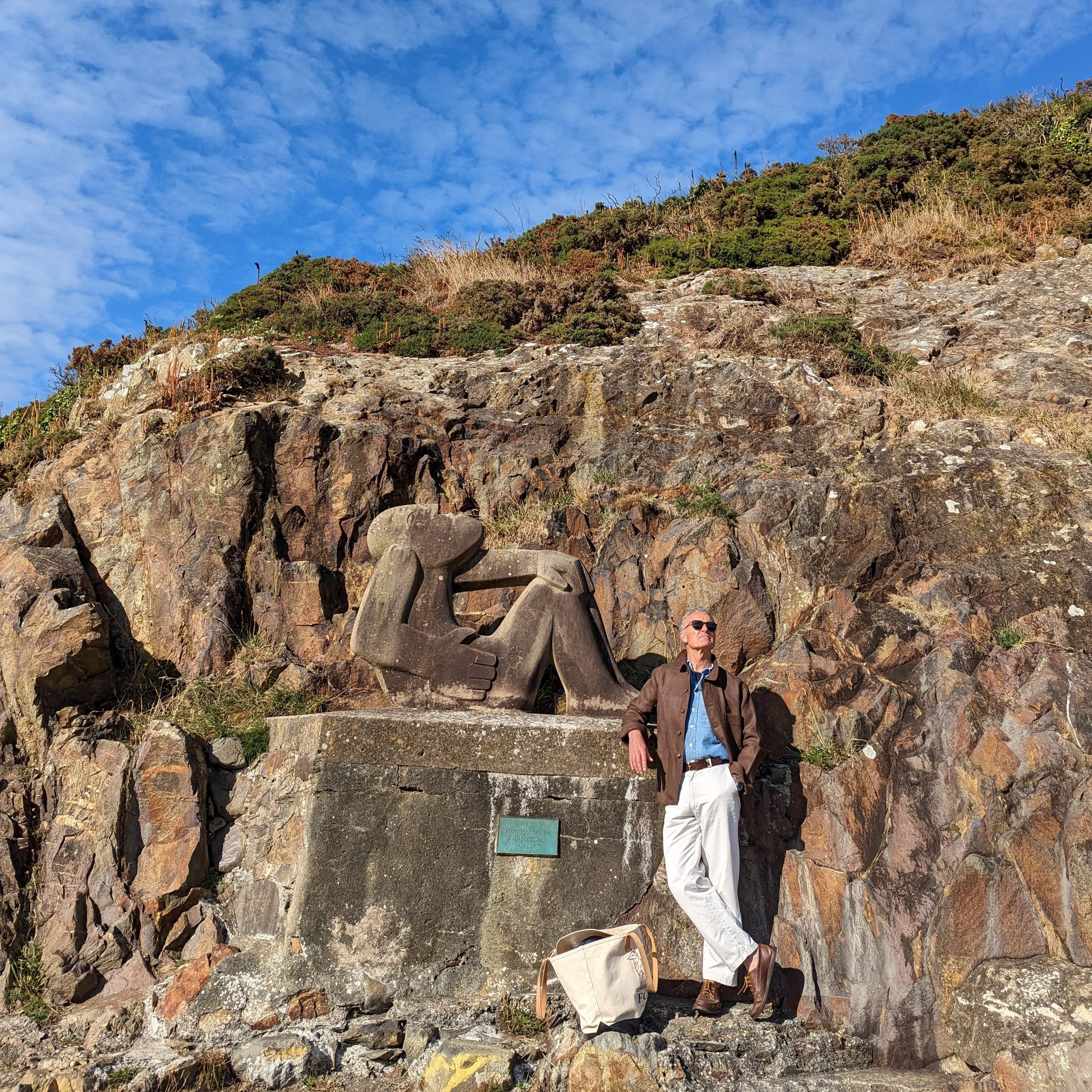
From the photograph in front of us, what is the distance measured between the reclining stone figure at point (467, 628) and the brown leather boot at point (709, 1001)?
6.27ft

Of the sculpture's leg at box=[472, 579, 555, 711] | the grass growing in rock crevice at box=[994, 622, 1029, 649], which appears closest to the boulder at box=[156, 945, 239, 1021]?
the sculpture's leg at box=[472, 579, 555, 711]

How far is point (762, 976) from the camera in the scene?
454cm

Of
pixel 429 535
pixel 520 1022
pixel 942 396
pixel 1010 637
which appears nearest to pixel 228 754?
pixel 429 535

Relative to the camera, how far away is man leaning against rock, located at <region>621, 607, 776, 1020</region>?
457cm

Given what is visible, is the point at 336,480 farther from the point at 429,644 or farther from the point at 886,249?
the point at 886,249

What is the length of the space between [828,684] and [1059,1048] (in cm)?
240

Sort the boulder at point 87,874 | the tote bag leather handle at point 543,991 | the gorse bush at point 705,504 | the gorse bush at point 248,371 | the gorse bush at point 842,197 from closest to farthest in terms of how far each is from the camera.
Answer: the tote bag leather handle at point 543,991 → the boulder at point 87,874 → the gorse bush at point 705,504 → the gorse bush at point 248,371 → the gorse bush at point 842,197

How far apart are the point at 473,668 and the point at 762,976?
262 cm

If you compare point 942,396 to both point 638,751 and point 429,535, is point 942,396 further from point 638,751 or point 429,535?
point 638,751

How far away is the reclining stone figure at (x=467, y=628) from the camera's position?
612cm

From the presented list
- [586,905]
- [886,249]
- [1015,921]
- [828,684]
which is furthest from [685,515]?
[886,249]

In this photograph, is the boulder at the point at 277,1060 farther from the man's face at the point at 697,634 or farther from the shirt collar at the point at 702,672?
the man's face at the point at 697,634

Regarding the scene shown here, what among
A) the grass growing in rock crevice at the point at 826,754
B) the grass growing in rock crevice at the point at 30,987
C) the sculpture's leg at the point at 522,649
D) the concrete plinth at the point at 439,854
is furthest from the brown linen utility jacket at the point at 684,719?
the grass growing in rock crevice at the point at 30,987

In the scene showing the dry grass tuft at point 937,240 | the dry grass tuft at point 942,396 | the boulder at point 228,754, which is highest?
the dry grass tuft at point 937,240
